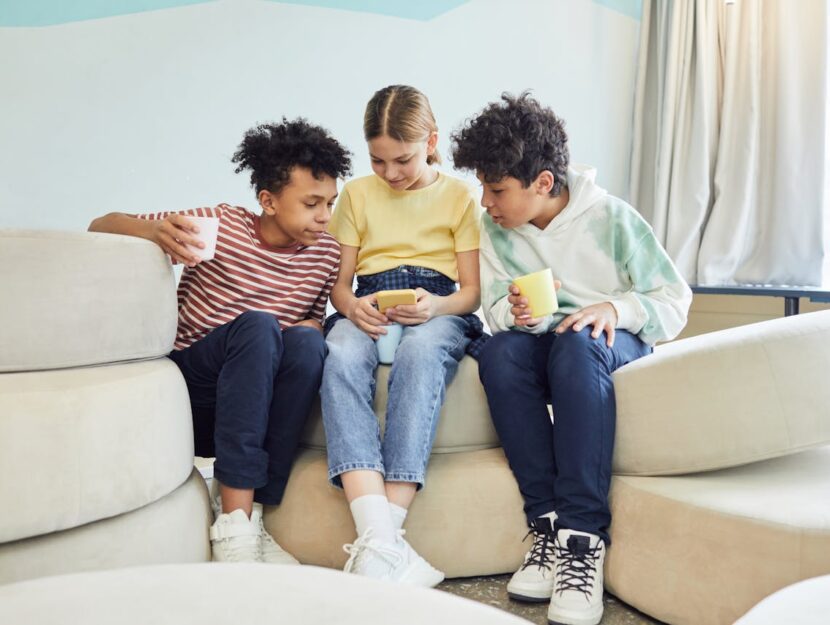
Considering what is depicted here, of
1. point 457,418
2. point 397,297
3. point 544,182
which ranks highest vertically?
point 544,182

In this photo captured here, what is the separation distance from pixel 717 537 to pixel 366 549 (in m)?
0.57

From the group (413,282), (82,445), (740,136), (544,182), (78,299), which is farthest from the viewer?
(740,136)

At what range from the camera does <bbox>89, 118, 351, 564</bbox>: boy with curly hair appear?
1556 millimetres

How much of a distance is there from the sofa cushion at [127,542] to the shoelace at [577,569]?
0.63m

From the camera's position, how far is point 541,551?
5.01 feet

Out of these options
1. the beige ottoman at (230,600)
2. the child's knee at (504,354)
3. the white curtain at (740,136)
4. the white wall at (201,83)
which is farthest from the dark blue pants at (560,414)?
the white curtain at (740,136)

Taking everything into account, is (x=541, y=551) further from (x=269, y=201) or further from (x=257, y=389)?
(x=269, y=201)

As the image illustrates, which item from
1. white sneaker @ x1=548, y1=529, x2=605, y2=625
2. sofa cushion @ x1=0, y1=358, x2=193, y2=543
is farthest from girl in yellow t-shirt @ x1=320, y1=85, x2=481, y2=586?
sofa cushion @ x1=0, y1=358, x2=193, y2=543

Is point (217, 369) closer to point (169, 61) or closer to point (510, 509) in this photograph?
point (510, 509)

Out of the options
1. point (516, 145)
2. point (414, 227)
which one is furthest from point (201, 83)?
point (516, 145)

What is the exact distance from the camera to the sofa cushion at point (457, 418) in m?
1.68

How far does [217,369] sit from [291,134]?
1.82ft

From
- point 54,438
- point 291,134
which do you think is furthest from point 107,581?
point 291,134

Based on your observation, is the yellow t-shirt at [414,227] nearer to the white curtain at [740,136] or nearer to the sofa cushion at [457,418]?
the sofa cushion at [457,418]
